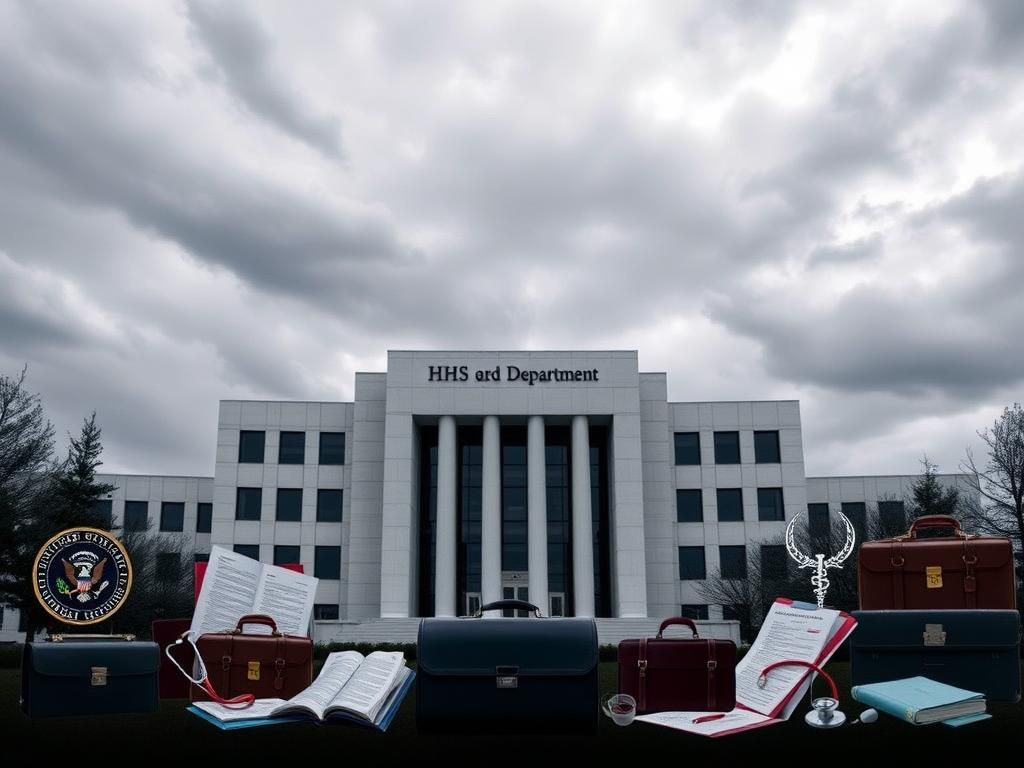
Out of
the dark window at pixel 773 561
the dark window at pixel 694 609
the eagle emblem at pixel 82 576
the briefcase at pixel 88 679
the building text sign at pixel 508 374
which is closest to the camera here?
the briefcase at pixel 88 679

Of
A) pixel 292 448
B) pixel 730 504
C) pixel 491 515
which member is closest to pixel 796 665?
pixel 491 515

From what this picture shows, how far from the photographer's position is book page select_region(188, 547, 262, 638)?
5.15 metres

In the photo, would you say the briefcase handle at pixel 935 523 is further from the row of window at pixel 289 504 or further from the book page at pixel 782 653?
the row of window at pixel 289 504

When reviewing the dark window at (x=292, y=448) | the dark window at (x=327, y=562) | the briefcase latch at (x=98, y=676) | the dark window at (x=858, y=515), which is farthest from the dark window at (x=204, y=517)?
the briefcase latch at (x=98, y=676)

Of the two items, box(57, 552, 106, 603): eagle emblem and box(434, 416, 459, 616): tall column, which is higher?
box(434, 416, 459, 616): tall column

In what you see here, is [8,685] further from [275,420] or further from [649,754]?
[275,420]

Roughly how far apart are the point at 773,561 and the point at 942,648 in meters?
42.5

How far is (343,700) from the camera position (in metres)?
3.77

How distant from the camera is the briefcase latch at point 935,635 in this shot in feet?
14.4

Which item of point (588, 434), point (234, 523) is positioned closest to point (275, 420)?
point (234, 523)

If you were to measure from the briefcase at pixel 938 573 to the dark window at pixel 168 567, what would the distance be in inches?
1850

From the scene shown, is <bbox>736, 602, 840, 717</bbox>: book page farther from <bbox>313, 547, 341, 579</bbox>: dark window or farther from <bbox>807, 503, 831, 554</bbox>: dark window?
<bbox>313, 547, 341, 579</bbox>: dark window

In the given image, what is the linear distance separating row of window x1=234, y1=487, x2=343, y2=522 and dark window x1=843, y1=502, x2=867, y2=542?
2624 centimetres

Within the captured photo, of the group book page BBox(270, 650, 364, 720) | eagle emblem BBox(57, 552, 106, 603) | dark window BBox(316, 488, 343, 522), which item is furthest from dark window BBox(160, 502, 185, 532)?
book page BBox(270, 650, 364, 720)
